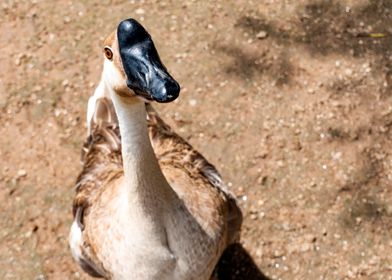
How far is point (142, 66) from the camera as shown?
94.3 inches

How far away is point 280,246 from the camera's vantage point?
14.4 feet

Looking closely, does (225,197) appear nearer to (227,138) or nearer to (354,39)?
(227,138)

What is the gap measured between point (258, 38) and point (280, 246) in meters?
1.94

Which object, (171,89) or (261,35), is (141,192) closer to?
(171,89)

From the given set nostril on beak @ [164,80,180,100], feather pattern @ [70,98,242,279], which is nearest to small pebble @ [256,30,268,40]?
feather pattern @ [70,98,242,279]

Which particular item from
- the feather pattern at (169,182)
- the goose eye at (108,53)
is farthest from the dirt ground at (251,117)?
the goose eye at (108,53)

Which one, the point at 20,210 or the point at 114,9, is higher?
the point at 114,9

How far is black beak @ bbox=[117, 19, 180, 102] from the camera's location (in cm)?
229

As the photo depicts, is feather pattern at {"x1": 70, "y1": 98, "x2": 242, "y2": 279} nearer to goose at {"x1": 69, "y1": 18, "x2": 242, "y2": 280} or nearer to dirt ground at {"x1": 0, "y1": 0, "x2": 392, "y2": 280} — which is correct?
goose at {"x1": 69, "y1": 18, "x2": 242, "y2": 280}

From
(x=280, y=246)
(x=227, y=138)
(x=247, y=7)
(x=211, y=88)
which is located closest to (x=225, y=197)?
(x=280, y=246)

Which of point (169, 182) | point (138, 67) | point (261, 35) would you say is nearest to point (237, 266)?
point (169, 182)

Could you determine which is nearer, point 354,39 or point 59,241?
point 59,241

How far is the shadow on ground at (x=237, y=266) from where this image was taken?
4.29m

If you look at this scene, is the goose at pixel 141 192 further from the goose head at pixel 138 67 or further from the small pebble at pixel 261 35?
the small pebble at pixel 261 35
